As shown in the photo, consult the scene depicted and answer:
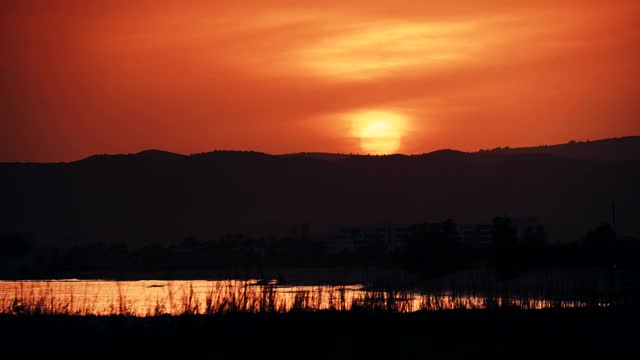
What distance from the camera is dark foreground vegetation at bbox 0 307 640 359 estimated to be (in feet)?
58.8

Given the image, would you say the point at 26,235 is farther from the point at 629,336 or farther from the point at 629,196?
the point at 629,336

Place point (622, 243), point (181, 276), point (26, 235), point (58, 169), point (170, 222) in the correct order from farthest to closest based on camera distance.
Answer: point (58, 169) → point (170, 222) → point (26, 235) → point (181, 276) → point (622, 243)

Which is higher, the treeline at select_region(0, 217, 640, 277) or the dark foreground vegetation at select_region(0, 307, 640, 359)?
the treeline at select_region(0, 217, 640, 277)

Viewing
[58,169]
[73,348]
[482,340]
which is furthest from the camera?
[58,169]

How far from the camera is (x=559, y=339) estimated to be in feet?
64.0

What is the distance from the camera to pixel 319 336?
19094 millimetres

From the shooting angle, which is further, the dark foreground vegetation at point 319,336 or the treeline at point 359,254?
the treeline at point 359,254

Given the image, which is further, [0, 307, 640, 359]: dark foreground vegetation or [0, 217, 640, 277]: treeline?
[0, 217, 640, 277]: treeline

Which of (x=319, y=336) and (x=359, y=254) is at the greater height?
(x=359, y=254)

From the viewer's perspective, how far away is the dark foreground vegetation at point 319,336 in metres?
17.9

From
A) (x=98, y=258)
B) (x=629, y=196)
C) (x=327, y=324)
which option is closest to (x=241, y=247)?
(x=98, y=258)

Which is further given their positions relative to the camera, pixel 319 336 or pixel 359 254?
pixel 359 254

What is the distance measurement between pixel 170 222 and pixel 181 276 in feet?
115

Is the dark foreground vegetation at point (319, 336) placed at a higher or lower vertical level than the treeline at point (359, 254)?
lower
